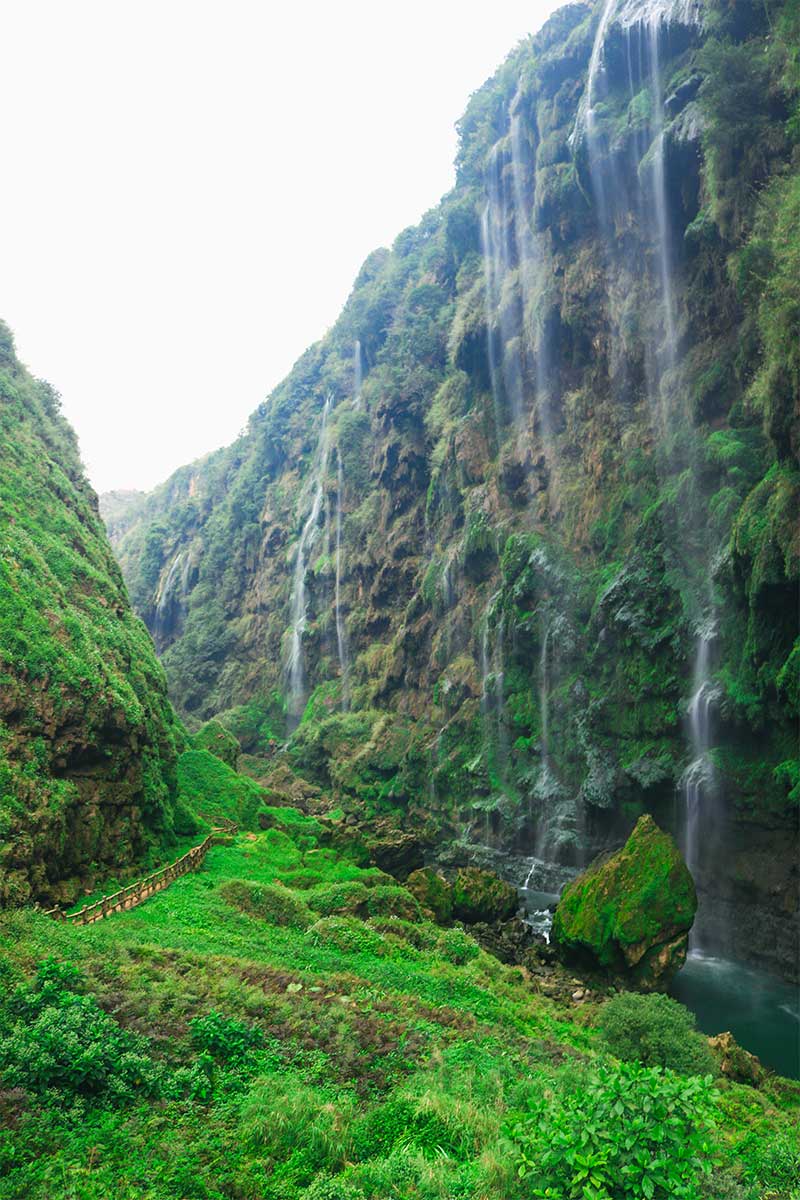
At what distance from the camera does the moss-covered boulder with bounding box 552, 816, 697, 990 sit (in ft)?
53.7

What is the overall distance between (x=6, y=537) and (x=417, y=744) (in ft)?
85.6

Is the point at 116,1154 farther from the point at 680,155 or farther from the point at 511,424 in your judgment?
the point at 511,424

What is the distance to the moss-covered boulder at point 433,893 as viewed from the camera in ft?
66.9

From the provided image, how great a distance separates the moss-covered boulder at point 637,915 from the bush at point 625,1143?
1218 cm

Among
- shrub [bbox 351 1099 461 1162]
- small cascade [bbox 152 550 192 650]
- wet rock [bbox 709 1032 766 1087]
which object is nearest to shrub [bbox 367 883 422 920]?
wet rock [bbox 709 1032 766 1087]

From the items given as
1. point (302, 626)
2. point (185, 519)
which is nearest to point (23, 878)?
point (302, 626)

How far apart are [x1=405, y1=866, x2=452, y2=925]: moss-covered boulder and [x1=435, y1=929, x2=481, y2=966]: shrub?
3.72 m

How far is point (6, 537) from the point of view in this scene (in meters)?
19.3

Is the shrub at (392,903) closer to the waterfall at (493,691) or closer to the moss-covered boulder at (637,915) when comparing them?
the moss-covered boulder at (637,915)

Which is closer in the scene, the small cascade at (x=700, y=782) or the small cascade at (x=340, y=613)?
the small cascade at (x=700, y=782)

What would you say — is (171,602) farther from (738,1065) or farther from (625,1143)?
(625,1143)

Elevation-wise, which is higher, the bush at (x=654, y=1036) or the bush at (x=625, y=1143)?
the bush at (x=625, y=1143)

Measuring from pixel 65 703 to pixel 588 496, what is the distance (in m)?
24.5

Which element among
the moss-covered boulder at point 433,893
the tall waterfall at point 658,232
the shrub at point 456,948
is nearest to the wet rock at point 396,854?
the moss-covered boulder at point 433,893
